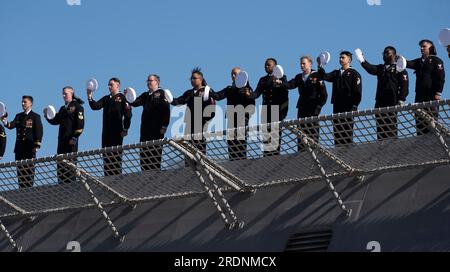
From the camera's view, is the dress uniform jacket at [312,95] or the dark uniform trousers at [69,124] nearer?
the dress uniform jacket at [312,95]

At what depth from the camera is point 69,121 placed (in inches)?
874

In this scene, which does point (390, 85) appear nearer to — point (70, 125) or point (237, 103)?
point (237, 103)

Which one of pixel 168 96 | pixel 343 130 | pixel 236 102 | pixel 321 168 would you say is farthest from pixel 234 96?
pixel 343 130

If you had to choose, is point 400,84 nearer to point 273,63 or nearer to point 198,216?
point 273,63

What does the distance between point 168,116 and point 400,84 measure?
4.34 meters

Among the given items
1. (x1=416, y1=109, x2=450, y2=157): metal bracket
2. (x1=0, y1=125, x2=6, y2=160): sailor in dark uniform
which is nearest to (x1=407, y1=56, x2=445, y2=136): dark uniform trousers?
(x1=416, y1=109, x2=450, y2=157): metal bracket

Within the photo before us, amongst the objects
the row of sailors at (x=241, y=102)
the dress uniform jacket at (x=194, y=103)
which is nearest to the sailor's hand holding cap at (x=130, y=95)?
the row of sailors at (x=241, y=102)

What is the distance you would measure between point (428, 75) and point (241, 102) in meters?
3.39

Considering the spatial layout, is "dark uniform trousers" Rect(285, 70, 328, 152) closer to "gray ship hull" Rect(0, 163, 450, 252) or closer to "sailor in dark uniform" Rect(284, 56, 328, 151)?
"sailor in dark uniform" Rect(284, 56, 328, 151)

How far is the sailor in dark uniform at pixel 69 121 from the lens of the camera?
72.2ft

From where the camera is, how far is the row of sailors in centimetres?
1820

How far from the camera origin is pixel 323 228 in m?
18.3

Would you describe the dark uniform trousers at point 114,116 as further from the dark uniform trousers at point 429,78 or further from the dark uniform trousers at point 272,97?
the dark uniform trousers at point 429,78
